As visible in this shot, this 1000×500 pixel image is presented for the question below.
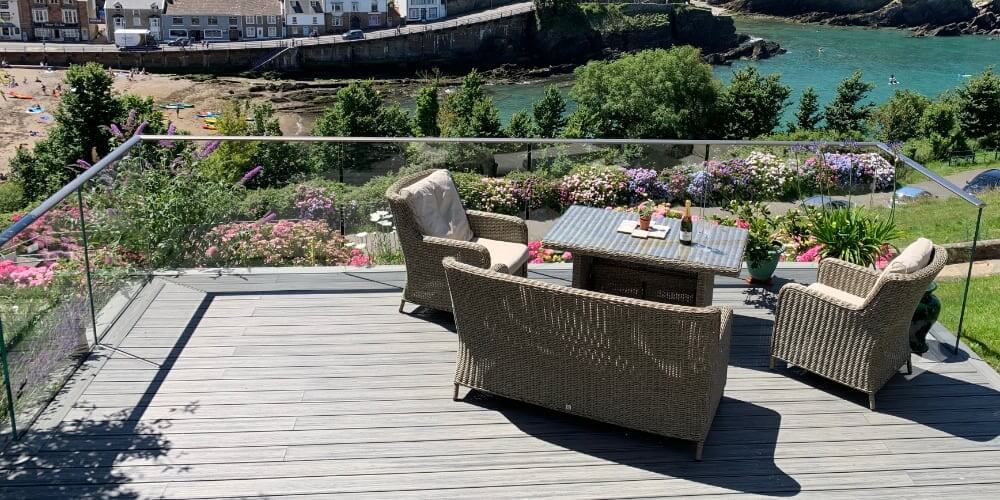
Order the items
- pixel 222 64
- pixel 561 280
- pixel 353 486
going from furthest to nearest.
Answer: pixel 222 64, pixel 561 280, pixel 353 486

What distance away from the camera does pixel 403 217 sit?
5078 mm

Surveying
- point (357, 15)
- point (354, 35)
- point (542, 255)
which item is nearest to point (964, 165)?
point (542, 255)

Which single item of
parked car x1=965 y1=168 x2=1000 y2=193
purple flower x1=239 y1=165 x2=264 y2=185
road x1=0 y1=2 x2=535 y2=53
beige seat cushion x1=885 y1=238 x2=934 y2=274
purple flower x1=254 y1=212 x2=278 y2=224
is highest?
road x1=0 y1=2 x2=535 y2=53

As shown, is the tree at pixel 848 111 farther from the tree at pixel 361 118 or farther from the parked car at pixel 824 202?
the parked car at pixel 824 202

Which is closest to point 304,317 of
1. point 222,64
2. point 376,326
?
point 376,326

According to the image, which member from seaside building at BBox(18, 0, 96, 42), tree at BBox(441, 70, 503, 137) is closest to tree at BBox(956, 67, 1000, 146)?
tree at BBox(441, 70, 503, 137)

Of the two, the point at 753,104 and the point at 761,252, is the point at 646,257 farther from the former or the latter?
the point at 753,104

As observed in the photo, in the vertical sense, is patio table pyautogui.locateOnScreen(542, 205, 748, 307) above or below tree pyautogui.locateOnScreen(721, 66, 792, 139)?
above

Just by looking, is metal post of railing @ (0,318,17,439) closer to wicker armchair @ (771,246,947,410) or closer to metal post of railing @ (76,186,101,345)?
metal post of railing @ (76,186,101,345)

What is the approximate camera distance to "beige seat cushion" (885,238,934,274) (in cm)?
420

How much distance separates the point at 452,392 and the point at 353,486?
36.4 inches

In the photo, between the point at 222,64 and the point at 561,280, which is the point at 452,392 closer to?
the point at 561,280

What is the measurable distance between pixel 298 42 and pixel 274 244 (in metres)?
60.2

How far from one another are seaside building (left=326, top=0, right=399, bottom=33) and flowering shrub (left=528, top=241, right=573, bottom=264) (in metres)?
64.2
